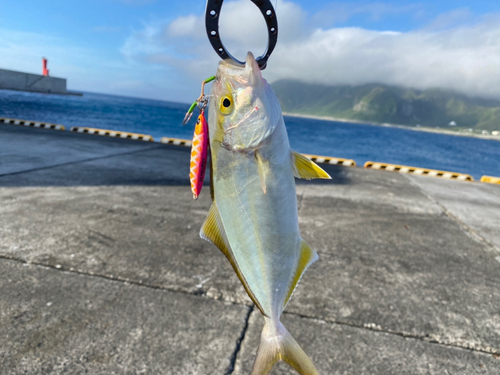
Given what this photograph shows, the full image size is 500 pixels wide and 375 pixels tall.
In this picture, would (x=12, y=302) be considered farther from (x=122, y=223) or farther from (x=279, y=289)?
(x=279, y=289)

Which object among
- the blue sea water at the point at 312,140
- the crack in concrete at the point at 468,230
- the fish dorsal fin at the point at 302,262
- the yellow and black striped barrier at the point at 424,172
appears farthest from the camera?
the blue sea water at the point at 312,140

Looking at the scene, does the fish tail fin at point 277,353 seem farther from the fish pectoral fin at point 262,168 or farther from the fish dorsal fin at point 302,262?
the fish pectoral fin at point 262,168

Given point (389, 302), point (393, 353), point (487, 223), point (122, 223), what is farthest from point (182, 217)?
point (487, 223)

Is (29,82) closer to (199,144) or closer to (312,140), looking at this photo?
(312,140)

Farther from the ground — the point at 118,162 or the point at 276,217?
the point at 276,217

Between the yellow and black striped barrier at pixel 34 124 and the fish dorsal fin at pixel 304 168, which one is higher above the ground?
the fish dorsal fin at pixel 304 168

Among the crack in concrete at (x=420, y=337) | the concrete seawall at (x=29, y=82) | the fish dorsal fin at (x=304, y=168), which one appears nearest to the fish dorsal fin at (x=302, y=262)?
the fish dorsal fin at (x=304, y=168)

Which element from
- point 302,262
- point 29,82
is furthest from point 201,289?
point 29,82

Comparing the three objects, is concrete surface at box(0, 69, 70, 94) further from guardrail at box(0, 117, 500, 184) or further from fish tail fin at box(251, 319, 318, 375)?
fish tail fin at box(251, 319, 318, 375)
